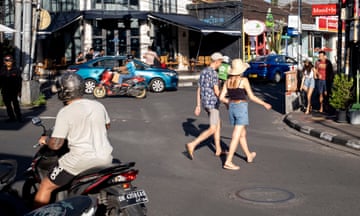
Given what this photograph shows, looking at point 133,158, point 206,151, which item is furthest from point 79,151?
point 206,151

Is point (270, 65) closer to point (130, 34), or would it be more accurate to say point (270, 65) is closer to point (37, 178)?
point (130, 34)

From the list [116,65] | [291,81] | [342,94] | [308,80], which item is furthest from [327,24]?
[342,94]

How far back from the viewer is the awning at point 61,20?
1196 inches

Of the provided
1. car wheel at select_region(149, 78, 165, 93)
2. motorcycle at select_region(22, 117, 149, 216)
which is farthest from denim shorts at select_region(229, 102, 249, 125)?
car wheel at select_region(149, 78, 165, 93)

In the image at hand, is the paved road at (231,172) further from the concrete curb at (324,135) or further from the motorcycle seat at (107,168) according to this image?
the motorcycle seat at (107,168)

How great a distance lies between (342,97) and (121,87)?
31.1ft

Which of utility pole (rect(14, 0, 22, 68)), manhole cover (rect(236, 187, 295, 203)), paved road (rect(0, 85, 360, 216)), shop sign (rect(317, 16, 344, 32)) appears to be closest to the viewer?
paved road (rect(0, 85, 360, 216))

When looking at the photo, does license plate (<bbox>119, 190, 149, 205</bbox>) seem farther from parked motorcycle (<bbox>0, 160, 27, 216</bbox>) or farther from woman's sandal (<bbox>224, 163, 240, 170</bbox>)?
woman's sandal (<bbox>224, 163, 240, 170</bbox>)

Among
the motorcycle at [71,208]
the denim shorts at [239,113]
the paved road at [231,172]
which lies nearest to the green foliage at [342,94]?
the paved road at [231,172]

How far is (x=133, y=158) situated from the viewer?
33.7ft

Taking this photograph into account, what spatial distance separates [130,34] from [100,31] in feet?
5.51

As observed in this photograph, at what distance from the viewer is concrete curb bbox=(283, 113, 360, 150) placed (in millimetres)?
11117

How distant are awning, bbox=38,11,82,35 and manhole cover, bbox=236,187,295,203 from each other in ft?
76.5

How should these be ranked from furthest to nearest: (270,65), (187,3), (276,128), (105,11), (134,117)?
(187,3) → (105,11) → (270,65) → (134,117) → (276,128)
